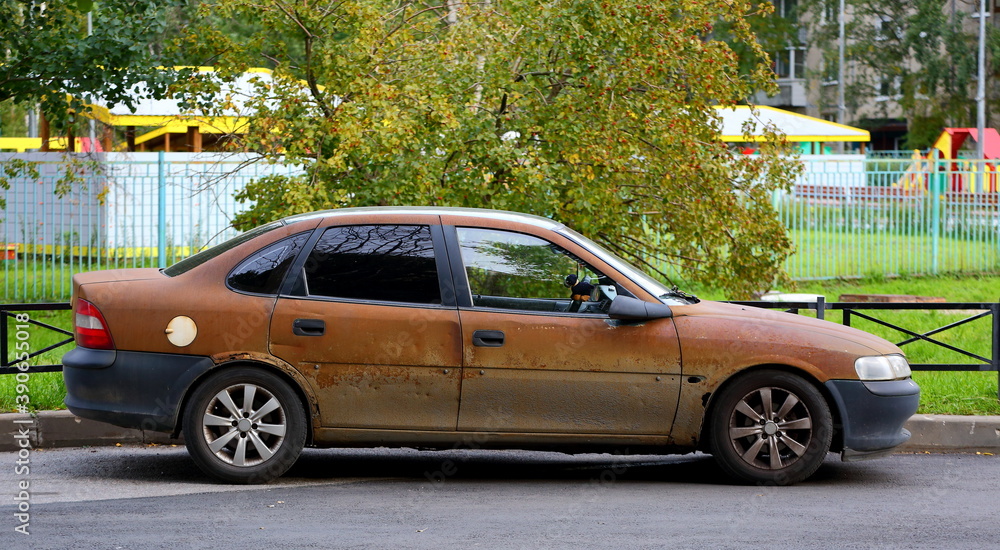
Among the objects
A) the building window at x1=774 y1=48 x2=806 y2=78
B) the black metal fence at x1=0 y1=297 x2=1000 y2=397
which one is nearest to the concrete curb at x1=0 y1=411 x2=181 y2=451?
the black metal fence at x1=0 y1=297 x2=1000 y2=397

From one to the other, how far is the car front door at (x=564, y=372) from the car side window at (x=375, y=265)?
1.02 feet

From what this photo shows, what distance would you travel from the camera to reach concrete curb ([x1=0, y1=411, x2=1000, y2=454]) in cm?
728

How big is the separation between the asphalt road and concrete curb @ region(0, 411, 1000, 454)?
11 cm

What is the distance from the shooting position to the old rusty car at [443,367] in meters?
6.14

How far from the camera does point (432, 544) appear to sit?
5.04 metres

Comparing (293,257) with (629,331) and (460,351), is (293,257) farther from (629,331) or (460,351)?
(629,331)

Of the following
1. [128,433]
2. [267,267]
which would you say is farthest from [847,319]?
[128,433]

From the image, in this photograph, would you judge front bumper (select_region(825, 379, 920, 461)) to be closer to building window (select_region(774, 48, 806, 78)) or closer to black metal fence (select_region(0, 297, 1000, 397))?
black metal fence (select_region(0, 297, 1000, 397))

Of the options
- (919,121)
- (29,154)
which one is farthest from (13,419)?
(919,121)

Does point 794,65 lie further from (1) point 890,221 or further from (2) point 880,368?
(2) point 880,368

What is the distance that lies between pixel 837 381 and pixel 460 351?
2.11m

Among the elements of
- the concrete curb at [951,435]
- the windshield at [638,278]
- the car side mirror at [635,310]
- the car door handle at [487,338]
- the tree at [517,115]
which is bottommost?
the concrete curb at [951,435]

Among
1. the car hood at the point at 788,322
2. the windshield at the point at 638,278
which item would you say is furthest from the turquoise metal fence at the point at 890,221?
the windshield at the point at 638,278

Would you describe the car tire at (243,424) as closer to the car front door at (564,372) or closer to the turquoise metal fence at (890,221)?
the car front door at (564,372)
